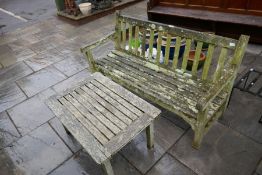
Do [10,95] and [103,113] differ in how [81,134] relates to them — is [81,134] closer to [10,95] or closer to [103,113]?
[103,113]

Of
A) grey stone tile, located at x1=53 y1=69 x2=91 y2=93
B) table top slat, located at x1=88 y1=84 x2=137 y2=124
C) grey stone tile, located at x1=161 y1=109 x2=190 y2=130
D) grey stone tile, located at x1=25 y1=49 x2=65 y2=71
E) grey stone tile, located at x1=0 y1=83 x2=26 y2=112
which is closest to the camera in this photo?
table top slat, located at x1=88 y1=84 x2=137 y2=124

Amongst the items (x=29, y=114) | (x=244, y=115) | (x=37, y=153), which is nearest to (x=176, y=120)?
(x=244, y=115)

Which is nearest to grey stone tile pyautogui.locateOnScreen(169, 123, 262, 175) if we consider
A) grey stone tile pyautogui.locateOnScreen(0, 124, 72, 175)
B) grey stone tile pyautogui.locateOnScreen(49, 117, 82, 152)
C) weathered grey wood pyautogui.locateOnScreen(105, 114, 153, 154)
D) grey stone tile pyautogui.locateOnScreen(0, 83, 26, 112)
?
weathered grey wood pyautogui.locateOnScreen(105, 114, 153, 154)

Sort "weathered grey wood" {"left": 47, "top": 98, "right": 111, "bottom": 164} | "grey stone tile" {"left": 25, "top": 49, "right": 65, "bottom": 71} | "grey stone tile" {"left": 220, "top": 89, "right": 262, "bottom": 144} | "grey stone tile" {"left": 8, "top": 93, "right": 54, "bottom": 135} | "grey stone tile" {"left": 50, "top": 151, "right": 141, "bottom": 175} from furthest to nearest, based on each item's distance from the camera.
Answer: "grey stone tile" {"left": 25, "top": 49, "right": 65, "bottom": 71}
"grey stone tile" {"left": 8, "top": 93, "right": 54, "bottom": 135}
"grey stone tile" {"left": 220, "top": 89, "right": 262, "bottom": 144}
"grey stone tile" {"left": 50, "top": 151, "right": 141, "bottom": 175}
"weathered grey wood" {"left": 47, "top": 98, "right": 111, "bottom": 164}

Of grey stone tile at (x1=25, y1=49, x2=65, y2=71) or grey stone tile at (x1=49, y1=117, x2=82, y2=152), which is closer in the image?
grey stone tile at (x1=49, y1=117, x2=82, y2=152)

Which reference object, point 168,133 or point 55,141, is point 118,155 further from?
point 55,141

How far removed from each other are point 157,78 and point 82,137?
1349 millimetres

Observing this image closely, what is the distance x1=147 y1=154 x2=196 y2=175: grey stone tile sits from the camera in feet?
7.73

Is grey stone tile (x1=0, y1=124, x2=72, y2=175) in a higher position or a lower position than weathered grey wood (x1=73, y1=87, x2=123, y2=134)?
lower

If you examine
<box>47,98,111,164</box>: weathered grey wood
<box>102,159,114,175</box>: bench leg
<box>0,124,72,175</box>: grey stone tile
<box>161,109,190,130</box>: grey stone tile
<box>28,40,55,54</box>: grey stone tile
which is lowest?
<box>0,124,72,175</box>: grey stone tile

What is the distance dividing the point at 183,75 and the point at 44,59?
137 inches

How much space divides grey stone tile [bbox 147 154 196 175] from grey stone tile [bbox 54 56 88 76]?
268 centimetres

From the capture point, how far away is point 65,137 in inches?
115

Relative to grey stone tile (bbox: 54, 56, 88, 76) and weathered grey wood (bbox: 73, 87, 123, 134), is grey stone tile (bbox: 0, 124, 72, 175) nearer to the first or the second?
weathered grey wood (bbox: 73, 87, 123, 134)
